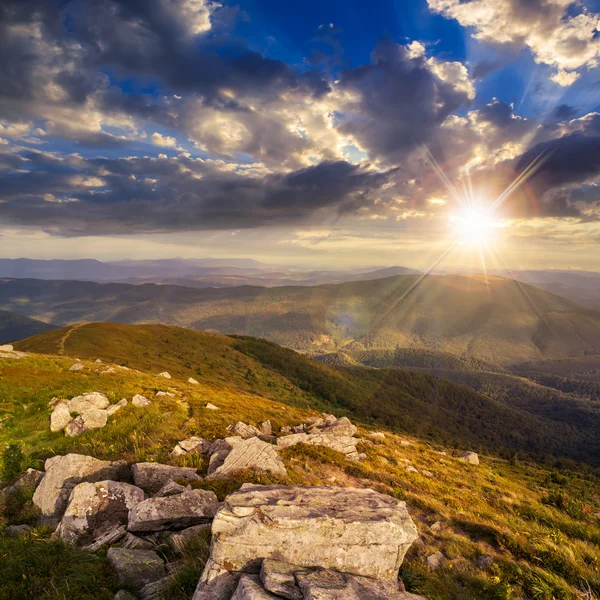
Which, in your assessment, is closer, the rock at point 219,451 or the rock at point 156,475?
the rock at point 156,475

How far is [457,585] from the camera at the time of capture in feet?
31.8

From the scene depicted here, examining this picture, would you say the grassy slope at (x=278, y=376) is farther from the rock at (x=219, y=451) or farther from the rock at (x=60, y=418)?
the rock at (x=219, y=451)

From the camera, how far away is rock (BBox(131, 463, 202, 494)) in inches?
509

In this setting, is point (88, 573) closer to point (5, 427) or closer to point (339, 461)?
point (339, 461)

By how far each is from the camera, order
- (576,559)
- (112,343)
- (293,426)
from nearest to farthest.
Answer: (576,559), (293,426), (112,343)

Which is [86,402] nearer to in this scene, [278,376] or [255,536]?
[255,536]

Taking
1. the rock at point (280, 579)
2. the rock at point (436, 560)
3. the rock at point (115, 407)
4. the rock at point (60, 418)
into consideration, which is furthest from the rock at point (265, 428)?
the rock at point (280, 579)

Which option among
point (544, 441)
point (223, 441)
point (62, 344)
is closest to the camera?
point (223, 441)

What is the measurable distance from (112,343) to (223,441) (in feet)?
250

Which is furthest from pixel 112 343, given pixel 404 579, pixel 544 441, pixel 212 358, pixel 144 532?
pixel 544 441

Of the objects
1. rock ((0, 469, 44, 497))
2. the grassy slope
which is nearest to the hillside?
rock ((0, 469, 44, 497))

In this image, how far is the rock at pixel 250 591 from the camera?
634 centimetres

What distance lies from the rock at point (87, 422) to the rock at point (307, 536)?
14.6 metres

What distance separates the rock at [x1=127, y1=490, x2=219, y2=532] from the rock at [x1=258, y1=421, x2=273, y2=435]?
14.1 m
